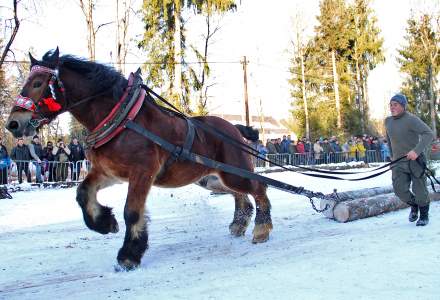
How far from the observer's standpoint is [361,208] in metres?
7.68

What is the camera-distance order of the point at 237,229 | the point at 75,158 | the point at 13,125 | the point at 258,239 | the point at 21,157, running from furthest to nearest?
the point at 75,158, the point at 21,157, the point at 237,229, the point at 258,239, the point at 13,125

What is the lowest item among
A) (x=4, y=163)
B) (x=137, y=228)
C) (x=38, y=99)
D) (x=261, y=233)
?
(x=261, y=233)

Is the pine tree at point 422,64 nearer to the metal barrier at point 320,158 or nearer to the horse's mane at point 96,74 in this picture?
the metal barrier at point 320,158

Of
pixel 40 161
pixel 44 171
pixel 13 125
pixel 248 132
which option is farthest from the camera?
pixel 44 171

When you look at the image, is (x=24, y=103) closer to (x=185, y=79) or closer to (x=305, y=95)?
(x=185, y=79)

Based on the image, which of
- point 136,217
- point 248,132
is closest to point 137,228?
point 136,217

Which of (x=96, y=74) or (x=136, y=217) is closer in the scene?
(x=136, y=217)

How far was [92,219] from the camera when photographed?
5.50 metres

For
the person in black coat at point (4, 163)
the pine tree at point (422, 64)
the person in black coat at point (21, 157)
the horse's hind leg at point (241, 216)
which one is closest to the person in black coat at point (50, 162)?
the person in black coat at point (21, 157)

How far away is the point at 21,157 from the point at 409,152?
1137cm

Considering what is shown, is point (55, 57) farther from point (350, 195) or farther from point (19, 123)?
point (350, 195)

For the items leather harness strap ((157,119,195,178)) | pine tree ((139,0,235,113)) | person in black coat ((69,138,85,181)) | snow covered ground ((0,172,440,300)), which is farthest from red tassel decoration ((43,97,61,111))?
pine tree ((139,0,235,113))

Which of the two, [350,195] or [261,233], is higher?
[350,195]

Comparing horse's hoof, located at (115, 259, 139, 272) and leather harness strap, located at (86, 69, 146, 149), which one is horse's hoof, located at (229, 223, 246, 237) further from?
leather harness strap, located at (86, 69, 146, 149)
